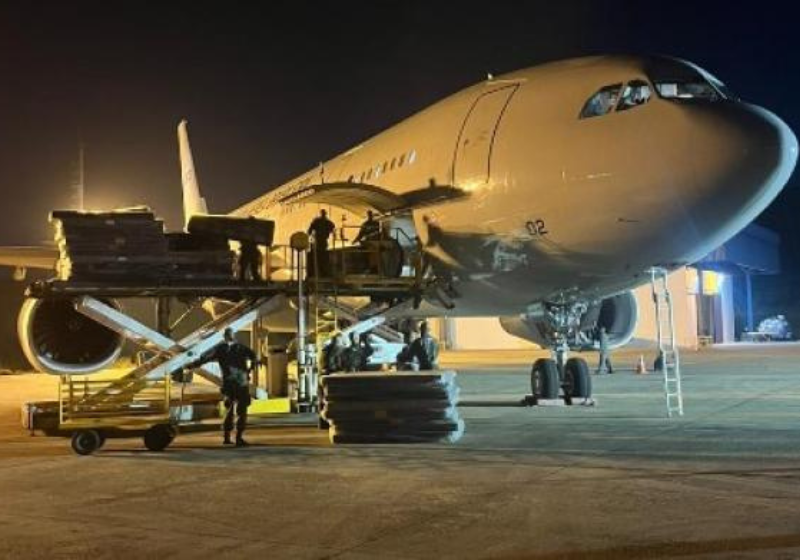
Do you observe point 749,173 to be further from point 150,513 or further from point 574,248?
point 150,513

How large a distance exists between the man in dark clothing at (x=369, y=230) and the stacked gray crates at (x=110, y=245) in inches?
121

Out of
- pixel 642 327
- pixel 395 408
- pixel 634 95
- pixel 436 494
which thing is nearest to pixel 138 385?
pixel 395 408

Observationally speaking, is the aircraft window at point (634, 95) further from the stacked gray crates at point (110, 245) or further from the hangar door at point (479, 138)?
the stacked gray crates at point (110, 245)

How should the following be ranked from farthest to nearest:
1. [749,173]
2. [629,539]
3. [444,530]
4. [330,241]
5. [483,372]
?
1. [483,372]
2. [330,241]
3. [749,173]
4. [444,530]
5. [629,539]

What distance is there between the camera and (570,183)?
38.2ft

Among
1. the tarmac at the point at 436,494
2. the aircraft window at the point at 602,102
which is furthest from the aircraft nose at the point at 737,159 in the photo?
the tarmac at the point at 436,494

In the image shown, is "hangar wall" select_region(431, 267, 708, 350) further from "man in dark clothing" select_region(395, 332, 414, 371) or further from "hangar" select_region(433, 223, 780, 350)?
"man in dark clothing" select_region(395, 332, 414, 371)

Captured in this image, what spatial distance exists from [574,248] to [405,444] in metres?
3.42

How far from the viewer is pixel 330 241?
1570cm

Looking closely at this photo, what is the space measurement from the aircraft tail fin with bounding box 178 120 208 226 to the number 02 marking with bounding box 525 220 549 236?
18.3 m

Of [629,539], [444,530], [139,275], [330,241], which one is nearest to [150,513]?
[444,530]

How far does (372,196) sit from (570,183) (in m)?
3.51

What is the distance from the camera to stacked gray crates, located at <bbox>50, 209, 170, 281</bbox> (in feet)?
39.8

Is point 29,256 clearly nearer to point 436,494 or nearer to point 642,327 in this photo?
point 436,494
